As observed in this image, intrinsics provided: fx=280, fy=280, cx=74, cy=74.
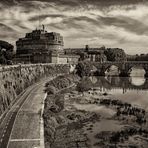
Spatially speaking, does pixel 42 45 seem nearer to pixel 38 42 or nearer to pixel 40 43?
pixel 40 43

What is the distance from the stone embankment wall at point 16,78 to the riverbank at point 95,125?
5.50m

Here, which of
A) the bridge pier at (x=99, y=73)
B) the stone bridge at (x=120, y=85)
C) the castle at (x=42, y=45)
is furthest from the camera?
the castle at (x=42, y=45)

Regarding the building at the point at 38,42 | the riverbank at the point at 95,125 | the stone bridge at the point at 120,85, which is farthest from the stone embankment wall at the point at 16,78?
the building at the point at 38,42

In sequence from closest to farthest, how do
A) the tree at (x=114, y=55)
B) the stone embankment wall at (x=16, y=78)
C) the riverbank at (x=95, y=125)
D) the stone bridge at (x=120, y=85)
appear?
1. the riverbank at (x=95, y=125)
2. the stone embankment wall at (x=16, y=78)
3. the stone bridge at (x=120, y=85)
4. the tree at (x=114, y=55)

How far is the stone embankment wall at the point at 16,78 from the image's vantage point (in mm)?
38631

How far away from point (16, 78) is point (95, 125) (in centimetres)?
2162

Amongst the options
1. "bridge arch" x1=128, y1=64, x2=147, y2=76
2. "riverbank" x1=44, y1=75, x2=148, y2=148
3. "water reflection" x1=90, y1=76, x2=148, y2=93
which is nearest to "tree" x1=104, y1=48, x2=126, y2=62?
"bridge arch" x1=128, y1=64, x2=147, y2=76

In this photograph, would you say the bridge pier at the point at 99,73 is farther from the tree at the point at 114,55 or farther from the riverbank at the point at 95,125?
the riverbank at the point at 95,125

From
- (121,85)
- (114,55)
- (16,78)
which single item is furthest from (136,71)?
(16,78)

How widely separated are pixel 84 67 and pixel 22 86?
4718 centimetres

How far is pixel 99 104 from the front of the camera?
4900cm

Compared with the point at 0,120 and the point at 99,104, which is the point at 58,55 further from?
the point at 0,120

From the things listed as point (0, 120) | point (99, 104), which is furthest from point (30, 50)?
point (0, 120)

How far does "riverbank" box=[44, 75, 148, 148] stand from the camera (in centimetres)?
2822
